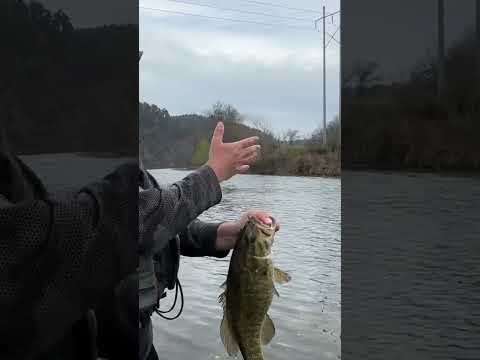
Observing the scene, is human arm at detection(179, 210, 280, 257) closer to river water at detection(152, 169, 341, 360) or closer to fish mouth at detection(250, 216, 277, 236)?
fish mouth at detection(250, 216, 277, 236)

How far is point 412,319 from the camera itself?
1.54m

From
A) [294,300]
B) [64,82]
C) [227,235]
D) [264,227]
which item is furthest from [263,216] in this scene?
[294,300]

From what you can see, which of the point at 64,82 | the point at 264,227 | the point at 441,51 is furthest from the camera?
the point at 441,51

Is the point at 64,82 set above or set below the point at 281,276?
above

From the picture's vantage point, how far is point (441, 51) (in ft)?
5.33

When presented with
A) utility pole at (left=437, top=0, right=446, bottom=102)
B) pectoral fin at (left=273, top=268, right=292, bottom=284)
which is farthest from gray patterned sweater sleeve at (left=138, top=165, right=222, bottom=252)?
utility pole at (left=437, top=0, right=446, bottom=102)

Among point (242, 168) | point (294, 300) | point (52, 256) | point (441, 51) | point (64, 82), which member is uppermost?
point (441, 51)

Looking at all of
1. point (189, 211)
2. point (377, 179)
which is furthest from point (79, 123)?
point (377, 179)

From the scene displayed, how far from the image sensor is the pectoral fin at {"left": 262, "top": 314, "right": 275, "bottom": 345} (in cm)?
147

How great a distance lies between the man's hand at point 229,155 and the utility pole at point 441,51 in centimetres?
60

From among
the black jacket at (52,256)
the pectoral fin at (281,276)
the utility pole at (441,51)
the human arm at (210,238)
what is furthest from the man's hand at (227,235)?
the utility pole at (441,51)

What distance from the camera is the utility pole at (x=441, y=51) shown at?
1599 mm

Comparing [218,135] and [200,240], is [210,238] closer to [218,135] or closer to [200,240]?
[200,240]

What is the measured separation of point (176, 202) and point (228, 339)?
0.39 metres
